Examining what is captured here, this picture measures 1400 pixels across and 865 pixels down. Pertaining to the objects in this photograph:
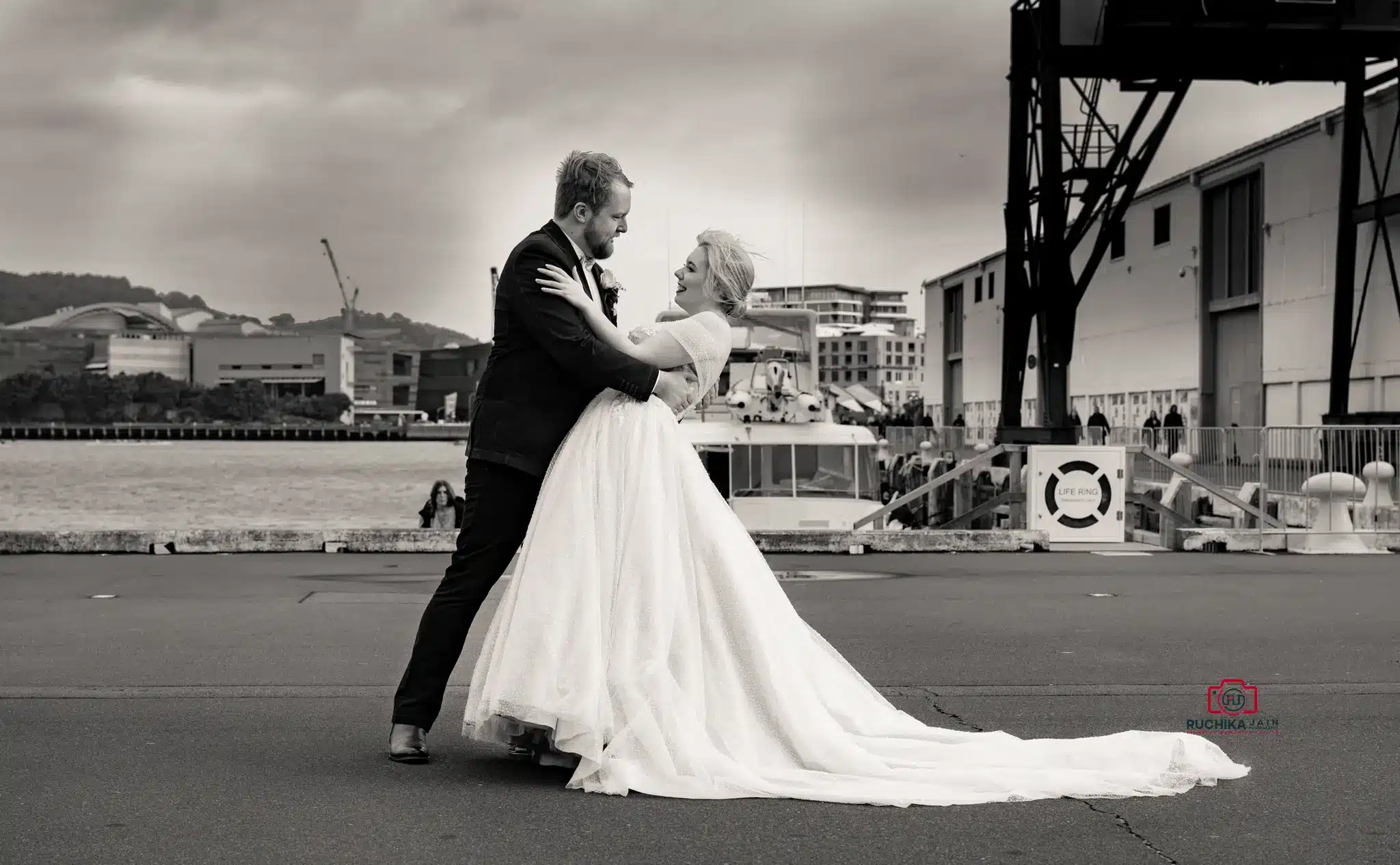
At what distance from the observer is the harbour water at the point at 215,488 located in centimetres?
4219

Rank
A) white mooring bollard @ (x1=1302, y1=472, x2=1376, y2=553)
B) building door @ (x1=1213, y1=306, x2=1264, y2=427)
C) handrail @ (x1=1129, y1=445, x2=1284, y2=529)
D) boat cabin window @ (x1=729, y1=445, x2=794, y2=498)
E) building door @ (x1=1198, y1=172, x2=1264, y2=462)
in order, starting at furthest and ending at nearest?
1. building door @ (x1=1198, y1=172, x2=1264, y2=462)
2. building door @ (x1=1213, y1=306, x2=1264, y2=427)
3. boat cabin window @ (x1=729, y1=445, x2=794, y2=498)
4. handrail @ (x1=1129, y1=445, x2=1284, y2=529)
5. white mooring bollard @ (x1=1302, y1=472, x2=1376, y2=553)

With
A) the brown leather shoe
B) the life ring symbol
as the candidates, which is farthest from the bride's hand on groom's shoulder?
the life ring symbol

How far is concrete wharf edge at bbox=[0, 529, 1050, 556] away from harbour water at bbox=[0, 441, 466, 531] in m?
0.81

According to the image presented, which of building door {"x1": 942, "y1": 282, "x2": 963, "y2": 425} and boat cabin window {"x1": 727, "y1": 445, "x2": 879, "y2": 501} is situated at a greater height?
building door {"x1": 942, "y1": 282, "x2": 963, "y2": 425}

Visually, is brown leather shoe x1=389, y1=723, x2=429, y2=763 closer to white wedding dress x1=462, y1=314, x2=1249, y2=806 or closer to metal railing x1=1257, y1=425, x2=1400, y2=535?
white wedding dress x1=462, y1=314, x2=1249, y2=806

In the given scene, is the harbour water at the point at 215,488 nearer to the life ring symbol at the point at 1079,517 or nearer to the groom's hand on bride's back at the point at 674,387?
the life ring symbol at the point at 1079,517

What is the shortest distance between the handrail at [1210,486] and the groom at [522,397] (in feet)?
42.4

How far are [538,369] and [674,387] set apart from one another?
1.52 ft

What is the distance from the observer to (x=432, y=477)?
8300 centimetres

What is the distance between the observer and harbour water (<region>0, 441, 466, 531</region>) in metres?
42.2

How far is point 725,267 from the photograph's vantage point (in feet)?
16.7

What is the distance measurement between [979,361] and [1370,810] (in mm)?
54961

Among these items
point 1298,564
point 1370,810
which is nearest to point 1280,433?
point 1298,564

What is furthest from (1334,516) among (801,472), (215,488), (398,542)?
(215,488)
